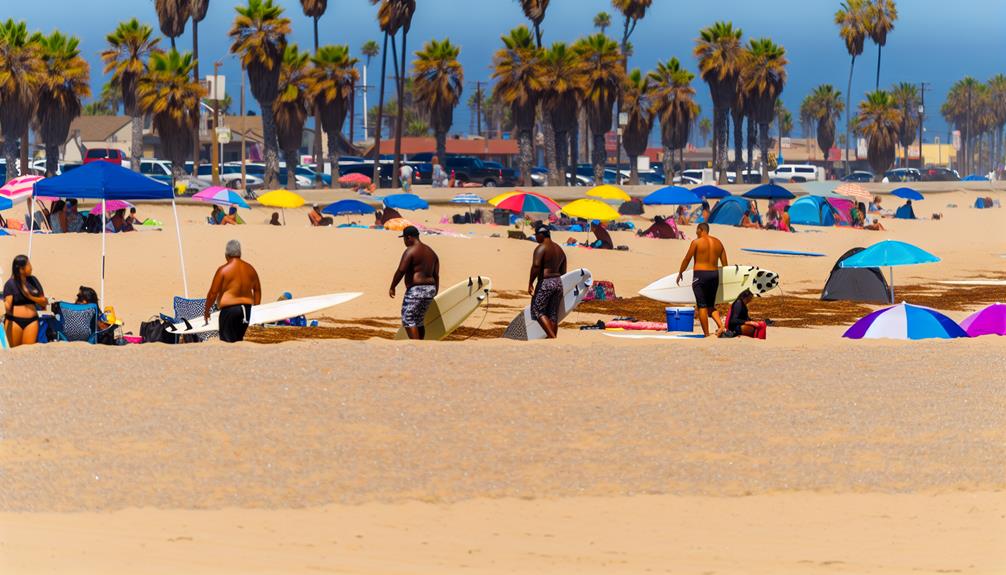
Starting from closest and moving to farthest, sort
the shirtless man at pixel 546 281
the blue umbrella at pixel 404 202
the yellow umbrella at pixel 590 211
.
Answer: the shirtless man at pixel 546 281 → the yellow umbrella at pixel 590 211 → the blue umbrella at pixel 404 202

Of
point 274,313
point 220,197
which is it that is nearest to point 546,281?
point 274,313

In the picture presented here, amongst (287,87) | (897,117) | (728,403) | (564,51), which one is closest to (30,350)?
(728,403)

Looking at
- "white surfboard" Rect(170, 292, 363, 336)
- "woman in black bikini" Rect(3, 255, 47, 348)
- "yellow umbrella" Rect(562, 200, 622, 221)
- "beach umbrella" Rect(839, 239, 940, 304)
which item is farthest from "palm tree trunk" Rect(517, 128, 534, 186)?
"woman in black bikini" Rect(3, 255, 47, 348)

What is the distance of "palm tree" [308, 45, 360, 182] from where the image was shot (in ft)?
175

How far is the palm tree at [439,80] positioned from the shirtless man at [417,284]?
44668 mm

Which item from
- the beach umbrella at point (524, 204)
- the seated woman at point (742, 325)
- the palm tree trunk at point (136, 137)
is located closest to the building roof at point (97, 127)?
the palm tree trunk at point (136, 137)

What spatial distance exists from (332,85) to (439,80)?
21.8 feet

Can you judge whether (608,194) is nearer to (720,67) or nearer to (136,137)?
(136,137)

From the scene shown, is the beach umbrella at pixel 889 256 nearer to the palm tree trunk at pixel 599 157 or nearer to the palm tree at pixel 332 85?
the palm tree at pixel 332 85

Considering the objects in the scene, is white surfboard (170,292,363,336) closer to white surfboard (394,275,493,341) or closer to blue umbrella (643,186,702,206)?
white surfboard (394,275,493,341)

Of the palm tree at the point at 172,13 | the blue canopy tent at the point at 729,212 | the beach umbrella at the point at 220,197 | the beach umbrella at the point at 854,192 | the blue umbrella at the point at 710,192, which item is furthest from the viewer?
the palm tree at the point at 172,13

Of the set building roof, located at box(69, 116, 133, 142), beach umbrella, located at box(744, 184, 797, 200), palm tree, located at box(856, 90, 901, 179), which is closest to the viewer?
beach umbrella, located at box(744, 184, 797, 200)

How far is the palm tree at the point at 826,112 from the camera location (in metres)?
122

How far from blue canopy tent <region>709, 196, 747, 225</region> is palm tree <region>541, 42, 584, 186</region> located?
49.0 ft
